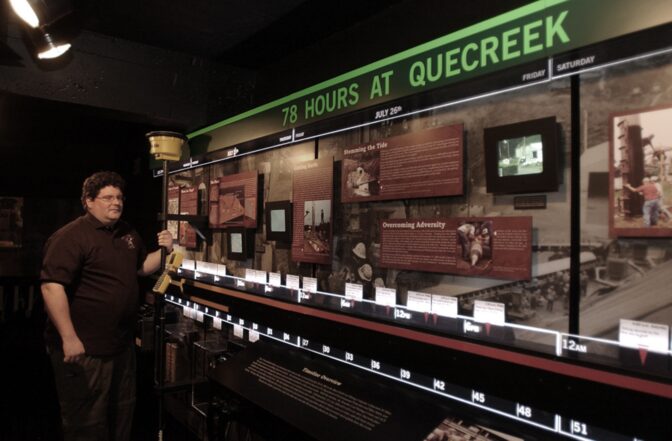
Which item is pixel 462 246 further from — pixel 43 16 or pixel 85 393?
pixel 43 16

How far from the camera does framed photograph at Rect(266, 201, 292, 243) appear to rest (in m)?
2.65

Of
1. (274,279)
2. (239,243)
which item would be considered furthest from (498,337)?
(239,243)

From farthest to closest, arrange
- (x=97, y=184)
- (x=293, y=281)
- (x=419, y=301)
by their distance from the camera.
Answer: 1. (x=97, y=184)
2. (x=293, y=281)
3. (x=419, y=301)

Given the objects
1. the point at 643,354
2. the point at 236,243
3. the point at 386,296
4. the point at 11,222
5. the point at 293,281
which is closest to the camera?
the point at 643,354

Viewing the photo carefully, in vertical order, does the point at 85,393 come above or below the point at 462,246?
below

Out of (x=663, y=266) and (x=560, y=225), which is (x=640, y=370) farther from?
(x=560, y=225)

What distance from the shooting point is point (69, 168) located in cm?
576

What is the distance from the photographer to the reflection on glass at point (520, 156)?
1.54m

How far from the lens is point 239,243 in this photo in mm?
3064

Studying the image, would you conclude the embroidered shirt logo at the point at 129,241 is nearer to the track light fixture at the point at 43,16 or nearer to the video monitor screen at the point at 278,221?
the video monitor screen at the point at 278,221

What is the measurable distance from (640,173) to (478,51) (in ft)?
2.47

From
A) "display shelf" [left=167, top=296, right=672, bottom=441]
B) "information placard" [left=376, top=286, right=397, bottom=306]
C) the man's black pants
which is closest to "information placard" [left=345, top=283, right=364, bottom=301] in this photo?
"information placard" [left=376, top=286, right=397, bottom=306]

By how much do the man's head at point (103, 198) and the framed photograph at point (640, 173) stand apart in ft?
8.74

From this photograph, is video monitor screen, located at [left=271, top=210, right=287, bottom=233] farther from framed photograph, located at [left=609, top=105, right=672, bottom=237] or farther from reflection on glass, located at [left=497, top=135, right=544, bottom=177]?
framed photograph, located at [left=609, top=105, right=672, bottom=237]
